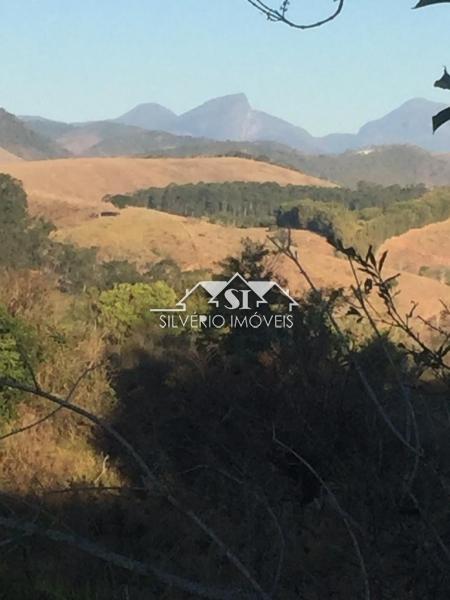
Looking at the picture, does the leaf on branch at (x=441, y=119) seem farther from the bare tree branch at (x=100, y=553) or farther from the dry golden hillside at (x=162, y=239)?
the dry golden hillside at (x=162, y=239)

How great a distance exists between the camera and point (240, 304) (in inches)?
508

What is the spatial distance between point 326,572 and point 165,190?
61.2 metres

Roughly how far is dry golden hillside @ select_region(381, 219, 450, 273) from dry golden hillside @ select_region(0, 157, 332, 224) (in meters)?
17.5

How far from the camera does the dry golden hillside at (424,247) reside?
48.6m

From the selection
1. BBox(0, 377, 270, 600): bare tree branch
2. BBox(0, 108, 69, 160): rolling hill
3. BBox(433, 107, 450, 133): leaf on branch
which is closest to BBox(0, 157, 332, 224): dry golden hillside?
BBox(0, 108, 69, 160): rolling hill

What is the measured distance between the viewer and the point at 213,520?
580 centimetres

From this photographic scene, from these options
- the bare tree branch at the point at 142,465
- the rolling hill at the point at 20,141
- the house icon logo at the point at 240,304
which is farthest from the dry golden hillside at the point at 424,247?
the rolling hill at the point at 20,141

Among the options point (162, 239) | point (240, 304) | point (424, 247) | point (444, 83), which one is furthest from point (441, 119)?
point (424, 247)

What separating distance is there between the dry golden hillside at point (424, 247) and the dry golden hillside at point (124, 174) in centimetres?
1750

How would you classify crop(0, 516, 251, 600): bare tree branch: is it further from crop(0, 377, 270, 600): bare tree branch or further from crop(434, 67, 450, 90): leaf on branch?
crop(434, 67, 450, 90): leaf on branch

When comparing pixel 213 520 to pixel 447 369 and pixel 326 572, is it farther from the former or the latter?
pixel 447 369

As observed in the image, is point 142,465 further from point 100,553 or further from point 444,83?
point 444,83

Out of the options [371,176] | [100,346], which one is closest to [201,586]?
[100,346]

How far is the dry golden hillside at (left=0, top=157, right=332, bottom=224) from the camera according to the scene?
66250 millimetres
